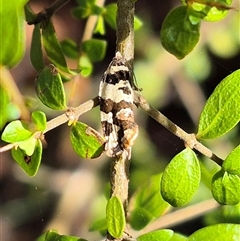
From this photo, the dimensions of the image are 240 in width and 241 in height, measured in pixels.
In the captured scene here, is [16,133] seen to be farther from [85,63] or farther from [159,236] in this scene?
[85,63]

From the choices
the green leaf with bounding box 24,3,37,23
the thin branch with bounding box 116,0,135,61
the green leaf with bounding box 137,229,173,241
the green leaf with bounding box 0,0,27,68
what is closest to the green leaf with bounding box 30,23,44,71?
the green leaf with bounding box 24,3,37,23

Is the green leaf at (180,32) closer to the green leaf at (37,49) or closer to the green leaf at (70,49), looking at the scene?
the green leaf at (37,49)

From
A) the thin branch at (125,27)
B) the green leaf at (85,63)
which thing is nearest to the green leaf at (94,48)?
the green leaf at (85,63)

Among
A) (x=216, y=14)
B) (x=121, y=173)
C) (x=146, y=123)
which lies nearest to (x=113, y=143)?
(x=121, y=173)

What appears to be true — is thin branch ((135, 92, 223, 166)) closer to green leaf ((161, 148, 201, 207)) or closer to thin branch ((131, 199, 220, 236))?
green leaf ((161, 148, 201, 207))

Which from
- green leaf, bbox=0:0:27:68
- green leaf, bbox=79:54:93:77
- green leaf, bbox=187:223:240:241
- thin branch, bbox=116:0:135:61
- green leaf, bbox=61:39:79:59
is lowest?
green leaf, bbox=79:54:93:77

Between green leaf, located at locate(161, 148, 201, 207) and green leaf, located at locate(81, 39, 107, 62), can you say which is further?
green leaf, located at locate(81, 39, 107, 62)

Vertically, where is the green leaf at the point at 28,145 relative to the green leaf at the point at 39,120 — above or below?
below

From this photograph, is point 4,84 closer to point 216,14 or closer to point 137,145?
point 216,14
